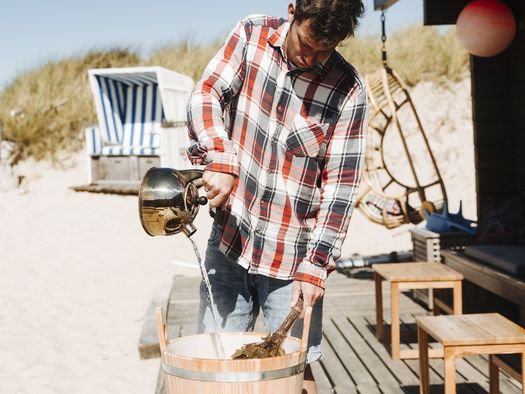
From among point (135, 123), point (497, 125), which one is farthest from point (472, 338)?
point (135, 123)

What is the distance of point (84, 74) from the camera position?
17703 mm

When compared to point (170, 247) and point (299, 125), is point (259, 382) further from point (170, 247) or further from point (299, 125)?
point (170, 247)

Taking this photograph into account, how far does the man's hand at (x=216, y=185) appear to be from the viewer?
6.76 feet

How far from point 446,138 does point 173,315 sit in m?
11.4

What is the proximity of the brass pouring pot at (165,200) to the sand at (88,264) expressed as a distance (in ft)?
8.76

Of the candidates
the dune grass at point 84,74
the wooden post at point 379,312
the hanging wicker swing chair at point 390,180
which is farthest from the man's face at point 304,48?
the dune grass at point 84,74

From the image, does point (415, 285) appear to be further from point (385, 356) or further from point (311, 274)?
point (311, 274)

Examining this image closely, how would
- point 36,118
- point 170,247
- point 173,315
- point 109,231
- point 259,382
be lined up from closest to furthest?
1. point 259,382
2. point 173,315
3. point 170,247
4. point 109,231
5. point 36,118

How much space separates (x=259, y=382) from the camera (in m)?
1.78

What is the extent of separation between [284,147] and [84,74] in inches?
632

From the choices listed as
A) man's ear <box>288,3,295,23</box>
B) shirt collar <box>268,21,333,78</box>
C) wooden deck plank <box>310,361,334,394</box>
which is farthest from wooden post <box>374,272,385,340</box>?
man's ear <box>288,3,295,23</box>

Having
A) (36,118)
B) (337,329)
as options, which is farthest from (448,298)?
(36,118)

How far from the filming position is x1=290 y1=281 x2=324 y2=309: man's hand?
2.30 m

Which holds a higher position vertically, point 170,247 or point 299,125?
point 299,125
